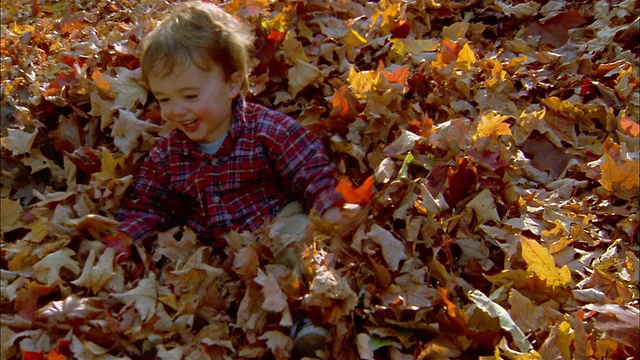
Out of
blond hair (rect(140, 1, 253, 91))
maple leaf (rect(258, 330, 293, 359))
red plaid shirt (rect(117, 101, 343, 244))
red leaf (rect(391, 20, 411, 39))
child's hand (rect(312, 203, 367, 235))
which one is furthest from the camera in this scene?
red leaf (rect(391, 20, 411, 39))

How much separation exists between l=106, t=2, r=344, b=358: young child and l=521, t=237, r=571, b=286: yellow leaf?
0.73 meters

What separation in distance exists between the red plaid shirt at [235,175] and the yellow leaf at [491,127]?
643 mm

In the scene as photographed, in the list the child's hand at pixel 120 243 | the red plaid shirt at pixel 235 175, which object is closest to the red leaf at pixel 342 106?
the red plaid shirt at pixel 235 175

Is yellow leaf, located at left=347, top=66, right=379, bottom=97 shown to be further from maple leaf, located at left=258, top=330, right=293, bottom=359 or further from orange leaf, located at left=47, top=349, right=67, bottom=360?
orange leaf, located at left=47, top=349, right=67, bottom=360

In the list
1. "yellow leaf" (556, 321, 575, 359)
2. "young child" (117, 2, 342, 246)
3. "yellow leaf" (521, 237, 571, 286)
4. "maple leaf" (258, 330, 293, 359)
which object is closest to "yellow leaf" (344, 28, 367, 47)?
"young child" (117, 2, 342, 246)

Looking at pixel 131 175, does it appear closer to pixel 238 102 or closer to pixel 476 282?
pixel 238 102

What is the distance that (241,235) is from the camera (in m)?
2.42

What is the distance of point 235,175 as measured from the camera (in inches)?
99.0

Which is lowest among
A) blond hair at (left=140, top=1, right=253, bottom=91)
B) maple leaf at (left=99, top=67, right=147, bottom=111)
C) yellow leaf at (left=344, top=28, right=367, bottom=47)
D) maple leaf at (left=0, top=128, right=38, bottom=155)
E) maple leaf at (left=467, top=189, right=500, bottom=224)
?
maple leaf at (left=0, top=128, right=38, bottom=155)

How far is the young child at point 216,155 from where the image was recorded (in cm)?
232

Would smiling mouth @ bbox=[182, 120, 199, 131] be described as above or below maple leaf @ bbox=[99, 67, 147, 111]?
above

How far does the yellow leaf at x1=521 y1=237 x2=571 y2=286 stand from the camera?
2.01 m

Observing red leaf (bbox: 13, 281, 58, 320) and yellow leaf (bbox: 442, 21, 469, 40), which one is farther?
yellow leaf (bbox: 442, 21, 469, 40)

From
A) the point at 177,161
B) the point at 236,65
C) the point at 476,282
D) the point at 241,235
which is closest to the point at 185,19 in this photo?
the point at 236,65
